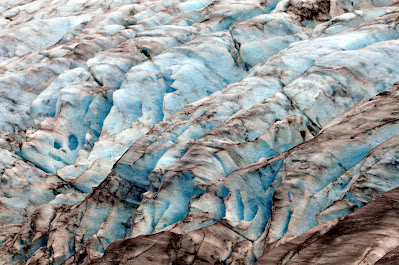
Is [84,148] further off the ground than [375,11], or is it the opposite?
[375,11]

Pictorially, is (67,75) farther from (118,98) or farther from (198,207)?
(198,207)

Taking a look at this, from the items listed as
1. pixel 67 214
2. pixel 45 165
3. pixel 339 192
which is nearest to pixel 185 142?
pixel 67 214

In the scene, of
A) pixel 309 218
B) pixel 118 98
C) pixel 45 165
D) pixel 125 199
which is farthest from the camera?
pixel 118 98

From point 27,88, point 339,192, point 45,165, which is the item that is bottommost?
point 45,165

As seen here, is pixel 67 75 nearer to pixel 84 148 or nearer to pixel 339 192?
pixel 84 148

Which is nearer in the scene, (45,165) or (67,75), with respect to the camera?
(45,165)

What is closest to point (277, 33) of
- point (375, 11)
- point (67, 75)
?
point (375, 11)

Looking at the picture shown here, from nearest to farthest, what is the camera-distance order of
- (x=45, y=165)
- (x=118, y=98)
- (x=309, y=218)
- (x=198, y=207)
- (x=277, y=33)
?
(x=309, y=218) → (x=198, y=207) → (x=45, y=165) → (x=118, y=98) → (x=277, y=33)
